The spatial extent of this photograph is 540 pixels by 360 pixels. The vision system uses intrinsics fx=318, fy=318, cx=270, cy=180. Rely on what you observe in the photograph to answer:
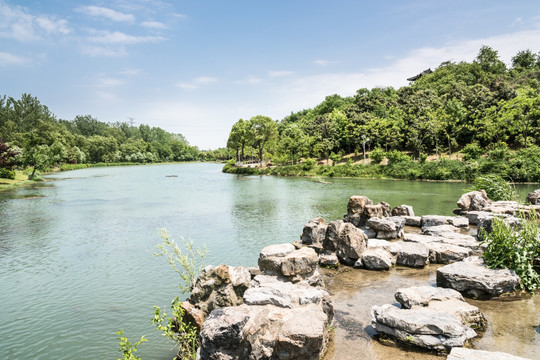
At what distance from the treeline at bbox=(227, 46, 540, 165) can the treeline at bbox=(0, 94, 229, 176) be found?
148ft

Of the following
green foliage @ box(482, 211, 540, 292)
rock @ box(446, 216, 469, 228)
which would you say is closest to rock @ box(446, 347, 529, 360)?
green foliage @ box(482, 211, 540, 292)

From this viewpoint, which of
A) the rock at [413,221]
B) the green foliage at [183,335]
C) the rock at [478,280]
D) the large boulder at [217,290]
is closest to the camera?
the green foliage at [183,335]

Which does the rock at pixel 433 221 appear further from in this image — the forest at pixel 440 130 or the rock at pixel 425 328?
the forest at pixel 440 130

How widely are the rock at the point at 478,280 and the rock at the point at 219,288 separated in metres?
5.21

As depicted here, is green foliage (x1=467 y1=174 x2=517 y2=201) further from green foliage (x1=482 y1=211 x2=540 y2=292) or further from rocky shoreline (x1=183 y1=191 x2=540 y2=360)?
green foliage (x1=482 y1=211 x2=540 y2=292)

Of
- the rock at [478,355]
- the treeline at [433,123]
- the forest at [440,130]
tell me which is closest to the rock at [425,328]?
the rock at [478,355]

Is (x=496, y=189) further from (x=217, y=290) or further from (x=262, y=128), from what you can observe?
(x=262, y=128)

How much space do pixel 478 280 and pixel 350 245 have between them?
392 centimetres

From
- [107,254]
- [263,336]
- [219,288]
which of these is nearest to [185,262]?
[219,288]

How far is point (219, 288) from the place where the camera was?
752cm

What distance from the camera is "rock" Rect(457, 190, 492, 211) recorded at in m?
17.9

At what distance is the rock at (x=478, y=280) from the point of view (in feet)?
25.2

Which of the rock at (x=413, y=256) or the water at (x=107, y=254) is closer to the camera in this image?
the water at (x=107, y=254)

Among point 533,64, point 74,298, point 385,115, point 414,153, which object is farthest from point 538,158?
point 533,64
